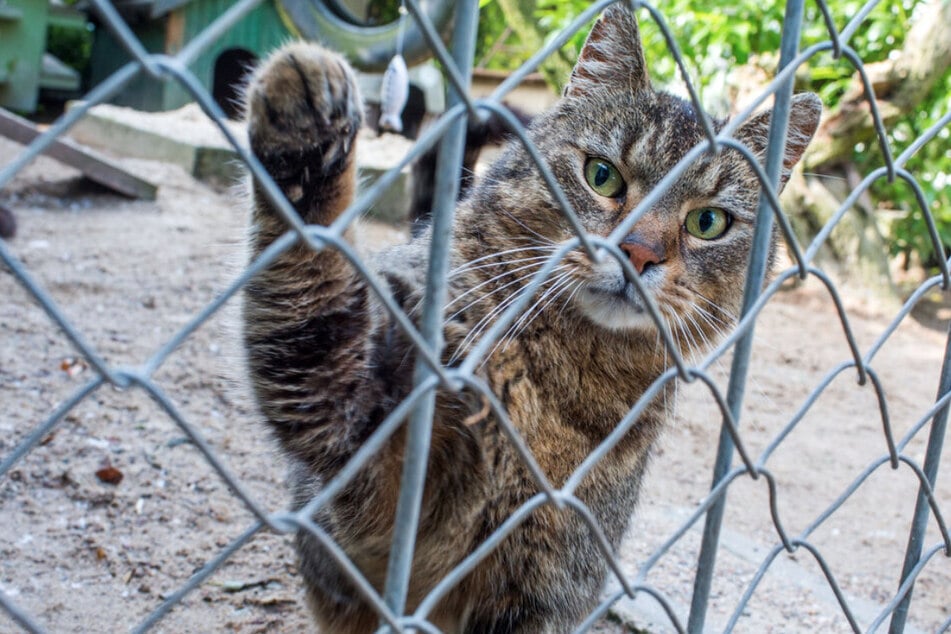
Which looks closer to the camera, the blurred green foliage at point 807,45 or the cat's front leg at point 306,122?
the cat's front leg at point 306,122

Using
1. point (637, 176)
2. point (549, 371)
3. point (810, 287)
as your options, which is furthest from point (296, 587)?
point (810, 287)

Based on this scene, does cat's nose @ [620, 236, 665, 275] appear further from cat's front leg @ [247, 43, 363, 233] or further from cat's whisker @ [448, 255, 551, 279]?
cat's front leg @ [247, 43, 363, 233]

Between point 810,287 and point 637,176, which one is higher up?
point 637,176

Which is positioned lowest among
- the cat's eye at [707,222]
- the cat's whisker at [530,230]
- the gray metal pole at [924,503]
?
the gray metal pole at [924,503]

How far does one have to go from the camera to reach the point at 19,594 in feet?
7.34

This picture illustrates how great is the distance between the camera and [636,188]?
2158 millimetres

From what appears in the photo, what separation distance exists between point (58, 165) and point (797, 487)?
5464mm

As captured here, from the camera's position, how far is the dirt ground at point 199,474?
244 cm

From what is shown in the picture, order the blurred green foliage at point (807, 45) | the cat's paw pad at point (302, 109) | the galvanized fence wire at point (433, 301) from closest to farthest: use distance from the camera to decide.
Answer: the galvanized fence wire at point (433, 301) → the cat's paw pad at point (302, 109) → the blurred green foliage at point (807, 45)

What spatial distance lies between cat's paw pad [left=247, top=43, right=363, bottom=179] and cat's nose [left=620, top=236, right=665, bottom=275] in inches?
31.4

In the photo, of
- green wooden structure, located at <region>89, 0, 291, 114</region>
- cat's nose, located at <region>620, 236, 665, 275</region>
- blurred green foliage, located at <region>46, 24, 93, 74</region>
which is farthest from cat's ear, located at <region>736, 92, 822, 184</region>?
blurred green foliage, located at <region>46, 24, 93, 74</region>

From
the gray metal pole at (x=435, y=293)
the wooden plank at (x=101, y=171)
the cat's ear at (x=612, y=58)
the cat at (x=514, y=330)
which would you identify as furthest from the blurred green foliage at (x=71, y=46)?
the gray metal pole at (x=435, y=293)

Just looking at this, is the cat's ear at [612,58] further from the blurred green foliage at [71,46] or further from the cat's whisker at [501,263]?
the blurred green foliage at [71,46]

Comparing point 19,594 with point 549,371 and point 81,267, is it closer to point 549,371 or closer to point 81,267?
point 549,371
